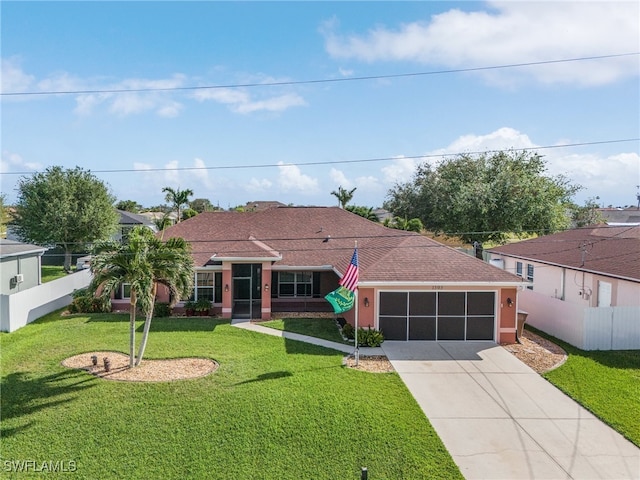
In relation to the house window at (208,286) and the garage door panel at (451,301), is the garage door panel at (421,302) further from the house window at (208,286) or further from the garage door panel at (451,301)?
the house window at (208,286)

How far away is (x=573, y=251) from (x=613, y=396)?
1313 cm

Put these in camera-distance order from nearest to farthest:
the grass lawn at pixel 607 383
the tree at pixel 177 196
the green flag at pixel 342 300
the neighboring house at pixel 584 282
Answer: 1. the grass lawn at pixel 607 383
2. the green flag at pixel 342 300
3. the neighboring house at pixel 584 282
4. the tree at pixel 177 196

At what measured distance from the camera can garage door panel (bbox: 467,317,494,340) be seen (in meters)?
17.1

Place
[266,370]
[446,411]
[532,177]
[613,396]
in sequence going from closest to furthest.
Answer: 1. [446,411]
2. [613,396]
3. [266,370]
4. [532,177]

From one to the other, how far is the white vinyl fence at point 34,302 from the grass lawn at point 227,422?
4.09m

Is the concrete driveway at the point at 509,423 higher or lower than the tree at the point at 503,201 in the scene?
lower

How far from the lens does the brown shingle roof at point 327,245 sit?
55.8 feet

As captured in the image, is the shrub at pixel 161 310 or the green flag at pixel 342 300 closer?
the green flag at pixel 342 300

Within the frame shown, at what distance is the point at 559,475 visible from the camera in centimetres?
818

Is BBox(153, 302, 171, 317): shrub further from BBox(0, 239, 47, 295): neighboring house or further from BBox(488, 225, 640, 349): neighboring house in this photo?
BBox(488, 225, 640, 349): neighboring house

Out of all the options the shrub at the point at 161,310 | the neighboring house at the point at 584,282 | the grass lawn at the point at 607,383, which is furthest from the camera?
the shrub at the point at 161,310

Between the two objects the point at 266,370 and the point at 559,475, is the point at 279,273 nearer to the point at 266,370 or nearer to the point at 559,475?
the point at 266,370

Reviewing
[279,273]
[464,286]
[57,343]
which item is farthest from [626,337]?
[57,343]

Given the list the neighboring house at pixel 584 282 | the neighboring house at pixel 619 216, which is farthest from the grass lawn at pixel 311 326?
the neighboring house at pixel 619 216
